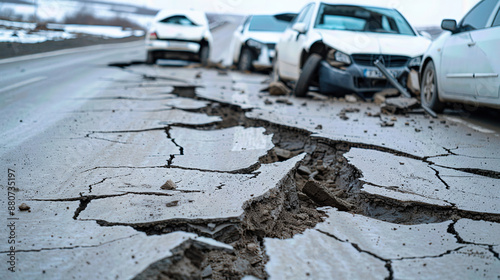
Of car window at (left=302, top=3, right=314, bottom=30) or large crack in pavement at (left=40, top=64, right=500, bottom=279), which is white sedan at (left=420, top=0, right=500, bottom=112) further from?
car window at (left=302, top=3, right=314, bottom=30)

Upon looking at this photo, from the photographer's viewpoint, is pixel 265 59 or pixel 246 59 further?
pixel 246 59

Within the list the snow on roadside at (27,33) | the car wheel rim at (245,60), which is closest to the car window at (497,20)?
the car wheel rim at (245,60)

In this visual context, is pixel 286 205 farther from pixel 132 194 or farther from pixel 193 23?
pixel 193 23

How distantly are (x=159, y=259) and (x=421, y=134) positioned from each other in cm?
348

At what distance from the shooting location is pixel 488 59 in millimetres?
4656

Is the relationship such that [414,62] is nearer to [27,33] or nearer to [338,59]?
[338,59]

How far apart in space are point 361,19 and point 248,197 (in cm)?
589

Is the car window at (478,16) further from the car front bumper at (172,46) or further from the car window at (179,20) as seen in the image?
the car window at (179,20)

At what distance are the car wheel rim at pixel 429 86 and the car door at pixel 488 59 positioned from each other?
3.81 ft

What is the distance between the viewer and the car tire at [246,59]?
38.3 feet

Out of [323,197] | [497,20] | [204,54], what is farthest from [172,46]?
[323,197]

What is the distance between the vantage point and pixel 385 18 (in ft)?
25.3

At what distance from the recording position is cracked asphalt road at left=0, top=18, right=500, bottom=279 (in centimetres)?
197

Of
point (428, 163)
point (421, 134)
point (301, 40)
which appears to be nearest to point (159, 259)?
point (428, 163)
